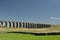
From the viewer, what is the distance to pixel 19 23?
249 feet

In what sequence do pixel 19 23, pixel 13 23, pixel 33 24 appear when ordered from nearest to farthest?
1. pixel 13 23
2. pixel 19 23
3. pixel 33 24

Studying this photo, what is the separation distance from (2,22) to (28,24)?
779 inches

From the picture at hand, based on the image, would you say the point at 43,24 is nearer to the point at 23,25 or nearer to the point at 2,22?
the point at 23,25

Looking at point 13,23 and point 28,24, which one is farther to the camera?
point 28,24

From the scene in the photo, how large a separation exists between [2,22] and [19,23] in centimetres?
1467

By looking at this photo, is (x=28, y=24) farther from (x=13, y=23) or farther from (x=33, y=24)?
(x=13, y=23)

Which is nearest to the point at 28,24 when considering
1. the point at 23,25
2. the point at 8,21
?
the point at 23,25

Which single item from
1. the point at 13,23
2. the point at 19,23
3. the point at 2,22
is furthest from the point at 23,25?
the point at 2,22

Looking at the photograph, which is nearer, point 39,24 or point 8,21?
point 8,21

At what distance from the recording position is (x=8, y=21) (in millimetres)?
66688

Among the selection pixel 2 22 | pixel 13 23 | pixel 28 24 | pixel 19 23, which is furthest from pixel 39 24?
pixel 2 22

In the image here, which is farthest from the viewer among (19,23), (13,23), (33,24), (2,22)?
(33,24)

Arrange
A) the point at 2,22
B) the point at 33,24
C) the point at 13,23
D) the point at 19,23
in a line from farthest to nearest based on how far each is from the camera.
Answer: the point at 33,24 < the point at 19,23 < the point at 13,23 < the point at 2,22

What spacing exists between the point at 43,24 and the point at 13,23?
2073cm
